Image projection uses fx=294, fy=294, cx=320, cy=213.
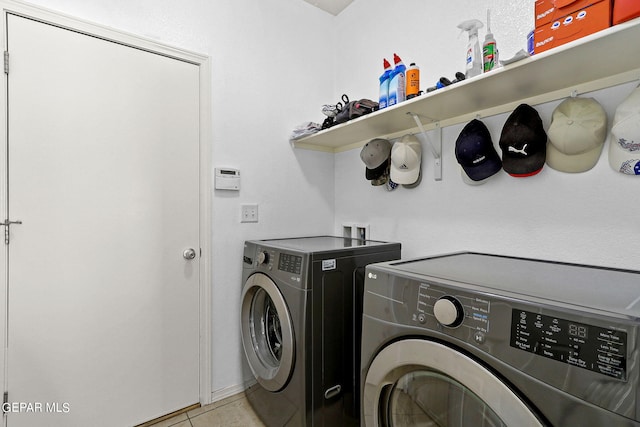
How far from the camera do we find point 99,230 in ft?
5.04

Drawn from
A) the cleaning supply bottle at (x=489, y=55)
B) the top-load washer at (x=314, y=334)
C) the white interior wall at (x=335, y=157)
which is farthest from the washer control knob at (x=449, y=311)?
the cleaning supply bottle at (x=489, y=55)

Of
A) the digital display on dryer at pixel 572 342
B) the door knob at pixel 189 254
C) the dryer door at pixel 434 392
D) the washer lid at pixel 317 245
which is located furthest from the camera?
the door knob at pixel 189 254

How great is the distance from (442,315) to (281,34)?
7.16 feet

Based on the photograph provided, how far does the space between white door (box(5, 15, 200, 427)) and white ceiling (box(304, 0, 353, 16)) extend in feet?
3.77

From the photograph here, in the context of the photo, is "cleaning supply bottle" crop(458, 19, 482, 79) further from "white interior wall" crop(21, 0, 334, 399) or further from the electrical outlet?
the electrical outlet

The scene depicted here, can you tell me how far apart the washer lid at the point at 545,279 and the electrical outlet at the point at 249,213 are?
117cm

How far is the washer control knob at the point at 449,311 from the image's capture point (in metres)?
0.75

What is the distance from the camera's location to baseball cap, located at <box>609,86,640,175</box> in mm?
989

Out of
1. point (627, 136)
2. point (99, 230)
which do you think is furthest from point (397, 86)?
point (99, 230)

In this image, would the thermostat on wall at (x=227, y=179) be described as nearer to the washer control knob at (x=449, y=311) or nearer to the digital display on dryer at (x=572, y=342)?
the washer control knob at (x=449, y=311)

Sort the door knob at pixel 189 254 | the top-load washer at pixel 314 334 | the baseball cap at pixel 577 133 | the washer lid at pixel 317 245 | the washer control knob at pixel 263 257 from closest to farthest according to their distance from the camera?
the baseball cap at pixel 577 133 < the top-load washer at pixel 314 334 < the washer lid at pixel 317 245 < the washer control knob at pixel 263 257 < the door knob at pixel 189 254

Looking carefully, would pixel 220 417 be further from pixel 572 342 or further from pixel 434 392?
pixel 572 342

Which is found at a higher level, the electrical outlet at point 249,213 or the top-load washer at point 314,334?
the electrical outlet at point 249,213

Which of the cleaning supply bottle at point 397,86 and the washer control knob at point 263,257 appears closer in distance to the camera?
the cleaning supply bottle at point 397,86
